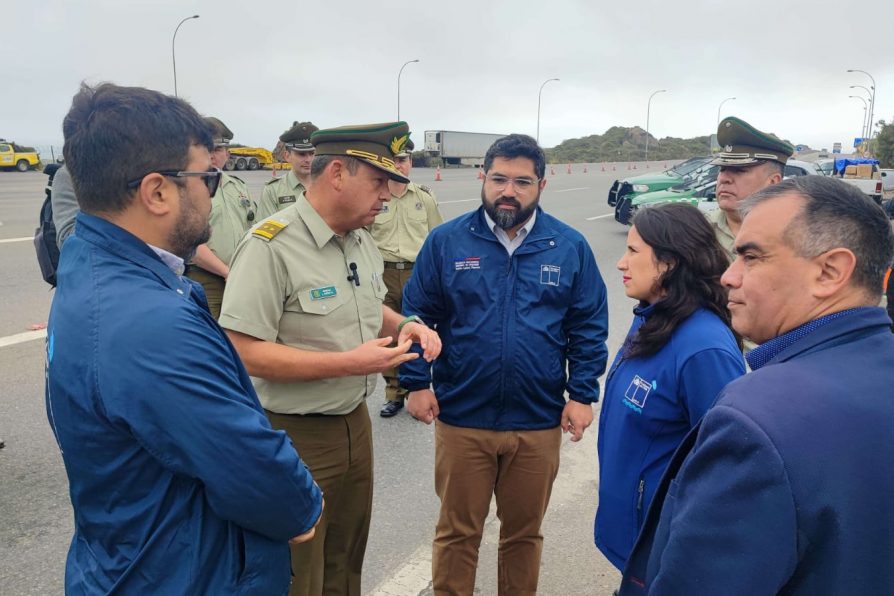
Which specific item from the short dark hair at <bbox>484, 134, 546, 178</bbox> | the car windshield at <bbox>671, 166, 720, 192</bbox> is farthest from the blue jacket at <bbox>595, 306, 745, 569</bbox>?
the car windshield at <bbox>671, 166, 720, 192</bbox>

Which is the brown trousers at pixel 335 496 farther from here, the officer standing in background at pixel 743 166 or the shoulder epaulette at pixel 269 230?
the officer standing in background at pixel 743 166

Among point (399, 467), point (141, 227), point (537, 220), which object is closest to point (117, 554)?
point (141, 227)

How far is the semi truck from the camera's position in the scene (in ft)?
149

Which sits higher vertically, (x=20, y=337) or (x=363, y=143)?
(x=363, y=143)

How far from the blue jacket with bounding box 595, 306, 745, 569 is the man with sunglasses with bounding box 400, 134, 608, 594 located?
504 mm

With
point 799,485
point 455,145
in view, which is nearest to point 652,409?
point 799,485

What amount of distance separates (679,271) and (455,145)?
45293 mm

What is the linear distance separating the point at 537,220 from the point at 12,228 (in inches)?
454

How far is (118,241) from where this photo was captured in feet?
4.66

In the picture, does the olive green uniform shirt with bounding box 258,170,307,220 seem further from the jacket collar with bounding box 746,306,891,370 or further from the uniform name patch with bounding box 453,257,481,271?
the jacket collar with bounding box 746,306,891,370

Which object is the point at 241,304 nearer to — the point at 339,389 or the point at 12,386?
the point at 339,389

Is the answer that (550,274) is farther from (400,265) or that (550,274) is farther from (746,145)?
(400,265)

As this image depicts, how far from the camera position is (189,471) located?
136cm

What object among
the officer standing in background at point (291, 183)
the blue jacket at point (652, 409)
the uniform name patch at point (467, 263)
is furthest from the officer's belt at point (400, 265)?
the blue jacket at point (652, 409)
